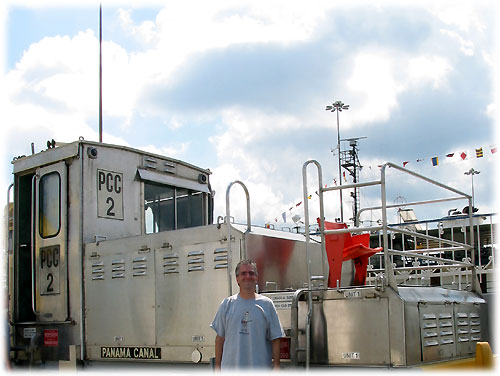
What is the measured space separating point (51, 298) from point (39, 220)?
3.17 ft

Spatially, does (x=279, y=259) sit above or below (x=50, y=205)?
below

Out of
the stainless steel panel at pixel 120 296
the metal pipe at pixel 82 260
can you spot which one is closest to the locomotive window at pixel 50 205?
the metal pipe at pixel 82 260

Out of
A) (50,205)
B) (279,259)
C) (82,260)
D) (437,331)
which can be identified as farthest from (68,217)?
(437,331)

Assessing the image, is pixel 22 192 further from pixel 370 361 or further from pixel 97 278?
pixel 370 361

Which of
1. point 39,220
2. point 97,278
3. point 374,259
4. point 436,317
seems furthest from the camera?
point 374,259

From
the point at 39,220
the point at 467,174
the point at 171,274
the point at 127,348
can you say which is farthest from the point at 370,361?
the point at 467,174

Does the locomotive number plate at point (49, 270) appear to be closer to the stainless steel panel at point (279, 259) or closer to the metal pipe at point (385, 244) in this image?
the stainless steel panel at point (279, 259)

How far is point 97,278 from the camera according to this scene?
7031mm

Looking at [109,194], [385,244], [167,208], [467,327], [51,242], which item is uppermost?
[109,194]

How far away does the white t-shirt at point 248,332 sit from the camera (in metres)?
4.52

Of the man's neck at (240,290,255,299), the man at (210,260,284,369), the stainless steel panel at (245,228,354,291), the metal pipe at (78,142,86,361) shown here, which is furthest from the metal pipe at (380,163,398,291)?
the metal pipe at (78,142,86,361)

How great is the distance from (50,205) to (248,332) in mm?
3909

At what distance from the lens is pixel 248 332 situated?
453 cm

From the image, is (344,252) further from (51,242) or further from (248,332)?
(51,242)
